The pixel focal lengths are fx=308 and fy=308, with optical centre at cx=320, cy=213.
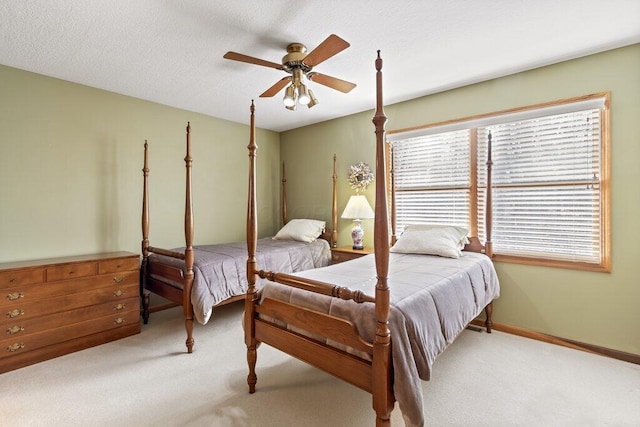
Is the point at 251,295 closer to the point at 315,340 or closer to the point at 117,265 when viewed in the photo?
the point at 315,340

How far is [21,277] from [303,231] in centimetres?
265

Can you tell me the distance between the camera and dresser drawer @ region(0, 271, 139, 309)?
232 cm

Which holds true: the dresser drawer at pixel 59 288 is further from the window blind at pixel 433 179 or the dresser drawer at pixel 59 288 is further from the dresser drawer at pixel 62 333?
the window blind at pixel 433 179

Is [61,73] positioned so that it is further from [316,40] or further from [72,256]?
→ [316,40]

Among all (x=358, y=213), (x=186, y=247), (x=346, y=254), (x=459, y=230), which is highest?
(x=358, y=213)

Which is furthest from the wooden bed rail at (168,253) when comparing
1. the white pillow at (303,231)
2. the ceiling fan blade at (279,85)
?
the ceiling fan blade at (279,85)

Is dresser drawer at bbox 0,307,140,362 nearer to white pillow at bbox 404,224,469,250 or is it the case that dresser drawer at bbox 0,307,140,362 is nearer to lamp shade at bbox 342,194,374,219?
lamp shade at bbox 342,194,374,219

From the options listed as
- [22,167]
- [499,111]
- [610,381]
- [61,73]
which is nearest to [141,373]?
[22,167]

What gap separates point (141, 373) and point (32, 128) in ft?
7.89

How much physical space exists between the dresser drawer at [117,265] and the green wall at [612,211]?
9.39 feet

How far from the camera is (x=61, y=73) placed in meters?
2.82

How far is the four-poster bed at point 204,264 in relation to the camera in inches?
105

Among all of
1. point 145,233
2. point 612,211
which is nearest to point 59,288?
point 145,233

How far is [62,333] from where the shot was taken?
253 centimetres
